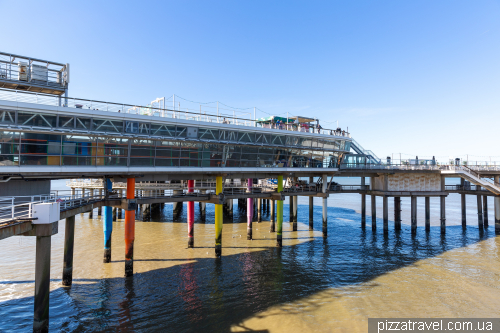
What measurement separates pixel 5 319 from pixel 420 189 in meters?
43.2

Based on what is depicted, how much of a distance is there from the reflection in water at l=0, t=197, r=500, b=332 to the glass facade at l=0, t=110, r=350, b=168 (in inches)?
329

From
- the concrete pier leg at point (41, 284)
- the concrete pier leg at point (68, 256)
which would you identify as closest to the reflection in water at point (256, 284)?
the concrete pier leg at point (68, 256)

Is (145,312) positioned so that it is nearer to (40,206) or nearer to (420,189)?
(40,206)

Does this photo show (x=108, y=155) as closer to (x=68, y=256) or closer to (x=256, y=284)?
(x=68, y=256)

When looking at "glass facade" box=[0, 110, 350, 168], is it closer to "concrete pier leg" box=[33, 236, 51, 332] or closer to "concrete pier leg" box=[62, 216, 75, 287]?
"concrete pier leg" box=[62, 216, 75, 287]

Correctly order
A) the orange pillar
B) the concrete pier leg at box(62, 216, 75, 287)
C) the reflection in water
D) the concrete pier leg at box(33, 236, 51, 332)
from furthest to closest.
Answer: the orange pillar
the concrete pier leg at box(62, 216, 75, 287)
the reflection in water
the concrete pier leg at box(33, 236, 51, 332)

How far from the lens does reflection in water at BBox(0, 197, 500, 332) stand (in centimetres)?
1501

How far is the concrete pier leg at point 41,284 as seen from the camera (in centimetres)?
1298

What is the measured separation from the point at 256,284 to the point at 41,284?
12266mm

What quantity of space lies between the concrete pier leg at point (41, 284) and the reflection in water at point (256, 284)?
1.35m

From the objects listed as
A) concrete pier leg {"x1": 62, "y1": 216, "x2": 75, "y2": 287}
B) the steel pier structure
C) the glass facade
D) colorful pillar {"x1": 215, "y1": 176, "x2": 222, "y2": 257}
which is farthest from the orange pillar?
colorful pillar {"x1": 215, "y1": 176, "x2": 222, "y2": 257}

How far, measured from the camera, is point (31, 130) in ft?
56.4

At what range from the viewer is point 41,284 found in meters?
13.0

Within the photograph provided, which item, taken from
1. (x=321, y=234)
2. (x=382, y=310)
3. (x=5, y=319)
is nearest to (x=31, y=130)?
(x=5, y=319)
